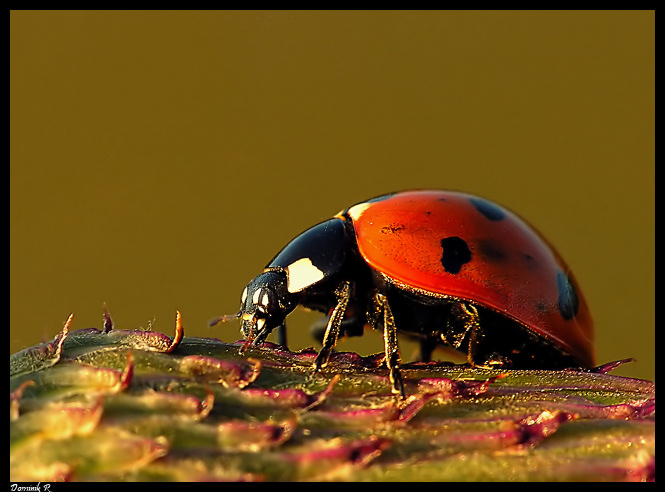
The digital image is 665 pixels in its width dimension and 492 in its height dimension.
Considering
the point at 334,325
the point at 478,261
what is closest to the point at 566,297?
the point at 478,261

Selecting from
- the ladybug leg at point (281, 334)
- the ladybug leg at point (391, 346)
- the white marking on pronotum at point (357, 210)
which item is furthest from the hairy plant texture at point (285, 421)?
the white marking on pronotum at point (357, 210)

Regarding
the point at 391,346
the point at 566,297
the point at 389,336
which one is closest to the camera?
the point at 391,346

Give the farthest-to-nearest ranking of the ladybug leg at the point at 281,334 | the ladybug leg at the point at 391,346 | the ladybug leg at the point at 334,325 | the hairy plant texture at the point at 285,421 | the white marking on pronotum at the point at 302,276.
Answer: the ladybug leg at the point at 281,334
the white marking on pronotum at the point at 302,276
the ladybug leg at the point at 334,325
the ladybug leg at the point at 391,346
the hairy plant texture at the point at 285,421

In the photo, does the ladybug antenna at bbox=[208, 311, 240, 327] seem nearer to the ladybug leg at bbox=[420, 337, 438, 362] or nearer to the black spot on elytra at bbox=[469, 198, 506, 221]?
the ladybug leg at bbox=[420, 337, 438, 362]

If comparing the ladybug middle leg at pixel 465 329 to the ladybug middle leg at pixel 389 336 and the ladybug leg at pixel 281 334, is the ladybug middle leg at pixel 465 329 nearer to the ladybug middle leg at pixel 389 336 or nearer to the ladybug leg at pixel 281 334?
the ladybug middle leg at pixel 389 336

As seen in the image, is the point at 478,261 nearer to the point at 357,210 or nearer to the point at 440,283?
the point at 440,283

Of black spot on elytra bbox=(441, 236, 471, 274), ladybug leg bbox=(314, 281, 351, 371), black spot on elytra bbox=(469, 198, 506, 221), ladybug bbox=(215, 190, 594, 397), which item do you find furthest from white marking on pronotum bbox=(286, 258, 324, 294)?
black spot on elytra bbox=(469, 198, 506, 221)

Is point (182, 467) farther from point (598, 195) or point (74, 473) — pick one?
point (598, 195)
